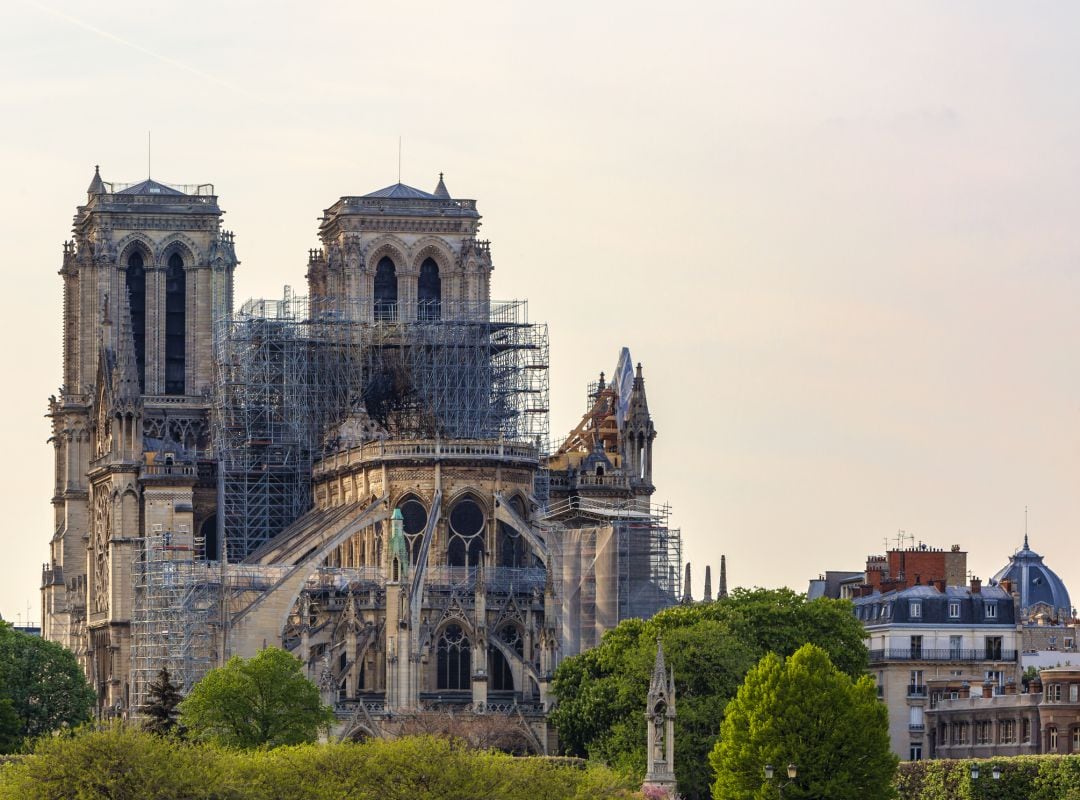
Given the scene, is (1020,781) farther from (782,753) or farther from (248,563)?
(248,563)

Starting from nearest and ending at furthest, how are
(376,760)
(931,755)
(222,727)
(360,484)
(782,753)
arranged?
(376,760) → (782,753) → (222,727) → (931,755) → (360,484)

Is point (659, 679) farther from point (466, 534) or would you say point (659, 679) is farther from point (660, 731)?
point (466, 534)

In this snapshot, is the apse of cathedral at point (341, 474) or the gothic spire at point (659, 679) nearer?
the gothic spire at point (659, 679)

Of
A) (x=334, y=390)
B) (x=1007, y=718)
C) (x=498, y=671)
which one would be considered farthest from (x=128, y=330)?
(x=1007, y=718)

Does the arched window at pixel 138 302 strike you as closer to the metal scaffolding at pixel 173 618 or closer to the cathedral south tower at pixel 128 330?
the cathedral south tower at pixel 128 330

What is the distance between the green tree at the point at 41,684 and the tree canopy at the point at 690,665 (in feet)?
58.5

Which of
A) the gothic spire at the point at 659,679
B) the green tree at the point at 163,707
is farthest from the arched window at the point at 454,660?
the gothic spire at the point at 659,679

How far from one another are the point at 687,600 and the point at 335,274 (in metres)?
25.5

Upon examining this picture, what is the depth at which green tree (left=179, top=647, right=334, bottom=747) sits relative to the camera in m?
129

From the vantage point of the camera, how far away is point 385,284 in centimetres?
16975

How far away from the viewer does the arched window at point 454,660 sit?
147750 mm

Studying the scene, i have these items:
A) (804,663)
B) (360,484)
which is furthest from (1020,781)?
(360,484)

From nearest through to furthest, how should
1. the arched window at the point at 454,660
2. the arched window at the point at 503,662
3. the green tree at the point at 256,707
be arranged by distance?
the green tree at the point at 256,707
the arched window at the point at 454,660
the arched window at the point at 503,662

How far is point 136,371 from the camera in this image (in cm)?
16400
